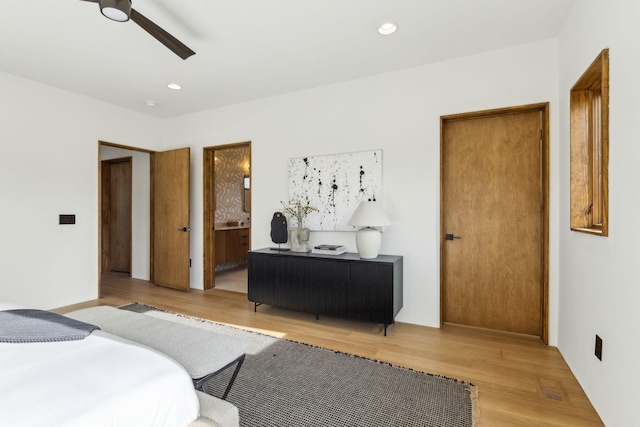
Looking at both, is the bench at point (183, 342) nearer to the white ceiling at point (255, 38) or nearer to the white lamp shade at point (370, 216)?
the white lamp shade at point (370, 216)

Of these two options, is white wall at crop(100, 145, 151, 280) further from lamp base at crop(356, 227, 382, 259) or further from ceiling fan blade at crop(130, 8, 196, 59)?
lamp base at crop(356, 227, 382, 259)

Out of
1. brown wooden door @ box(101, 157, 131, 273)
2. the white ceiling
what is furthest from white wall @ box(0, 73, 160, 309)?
brown wooden door @ box(101, 157, 131, 273)

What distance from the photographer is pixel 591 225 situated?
82.1 inches

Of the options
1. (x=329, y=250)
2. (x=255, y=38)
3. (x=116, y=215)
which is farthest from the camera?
(x=116, y=215)

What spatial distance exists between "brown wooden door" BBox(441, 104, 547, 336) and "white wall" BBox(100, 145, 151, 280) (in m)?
4.39

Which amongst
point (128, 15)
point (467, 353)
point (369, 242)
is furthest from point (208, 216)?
point (467, 353)

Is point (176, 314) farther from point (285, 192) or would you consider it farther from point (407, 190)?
point (407, 190)

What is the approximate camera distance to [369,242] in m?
2.94

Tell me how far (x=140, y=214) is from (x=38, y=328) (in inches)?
164

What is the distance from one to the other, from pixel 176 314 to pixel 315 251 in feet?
5.34

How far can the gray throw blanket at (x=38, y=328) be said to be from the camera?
4.07 feet

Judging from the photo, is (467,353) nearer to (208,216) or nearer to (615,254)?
(615,254)

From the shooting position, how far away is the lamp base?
294 centimetres

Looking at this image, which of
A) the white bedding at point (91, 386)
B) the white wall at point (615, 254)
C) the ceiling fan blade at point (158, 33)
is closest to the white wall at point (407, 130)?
the white wall at point (615, 254)
